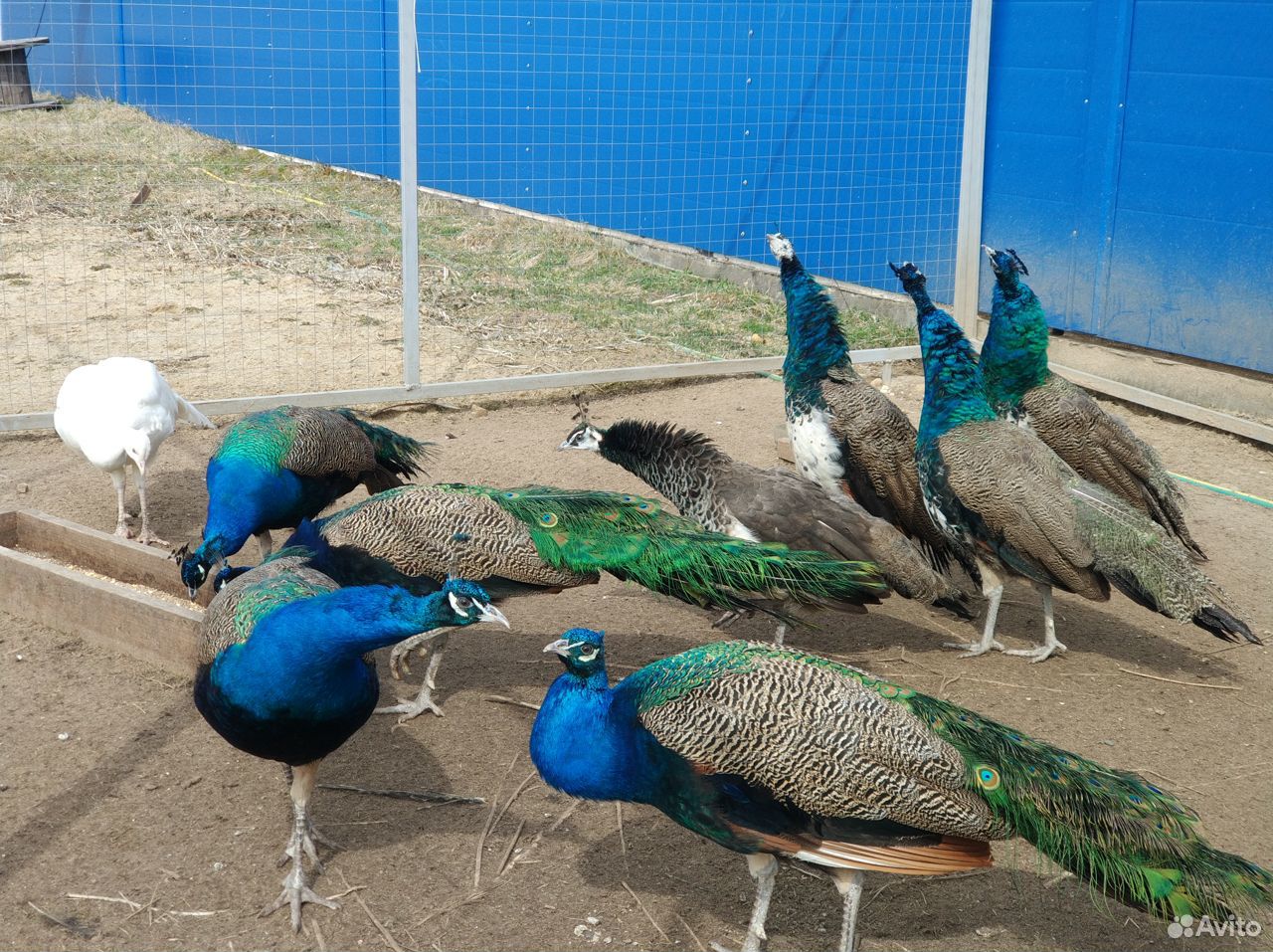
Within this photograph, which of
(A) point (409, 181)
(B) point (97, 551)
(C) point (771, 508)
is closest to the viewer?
(C) point (771, 508)

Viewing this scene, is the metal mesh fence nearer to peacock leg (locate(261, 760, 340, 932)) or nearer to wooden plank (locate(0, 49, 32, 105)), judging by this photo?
wooden plank (locate(0, 49, 32, 105))

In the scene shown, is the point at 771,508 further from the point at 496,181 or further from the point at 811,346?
the point at 496,181

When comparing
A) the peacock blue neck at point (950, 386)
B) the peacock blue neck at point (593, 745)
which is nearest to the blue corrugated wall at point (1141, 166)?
the peacock blue neck at point (950, 386)

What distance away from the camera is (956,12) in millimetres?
8797

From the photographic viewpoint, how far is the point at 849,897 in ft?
9.78

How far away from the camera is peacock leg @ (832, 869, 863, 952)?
9.73 ft

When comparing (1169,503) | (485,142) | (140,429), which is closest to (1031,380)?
(1169,503)

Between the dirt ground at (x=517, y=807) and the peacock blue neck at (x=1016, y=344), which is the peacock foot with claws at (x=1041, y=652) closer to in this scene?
the dirt ground at (x=517, y=807)

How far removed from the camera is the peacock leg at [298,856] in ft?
10.8

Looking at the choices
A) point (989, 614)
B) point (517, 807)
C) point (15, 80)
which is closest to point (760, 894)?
point (517, 807)

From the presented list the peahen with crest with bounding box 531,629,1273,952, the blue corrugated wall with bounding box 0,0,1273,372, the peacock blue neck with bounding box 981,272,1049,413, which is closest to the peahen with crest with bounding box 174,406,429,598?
the peahen with crest with bounding box 531,629,1273,952

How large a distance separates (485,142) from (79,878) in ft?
24.2

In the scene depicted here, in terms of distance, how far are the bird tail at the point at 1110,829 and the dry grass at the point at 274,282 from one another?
17.8 ft

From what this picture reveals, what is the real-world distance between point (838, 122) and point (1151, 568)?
5.32 meters
